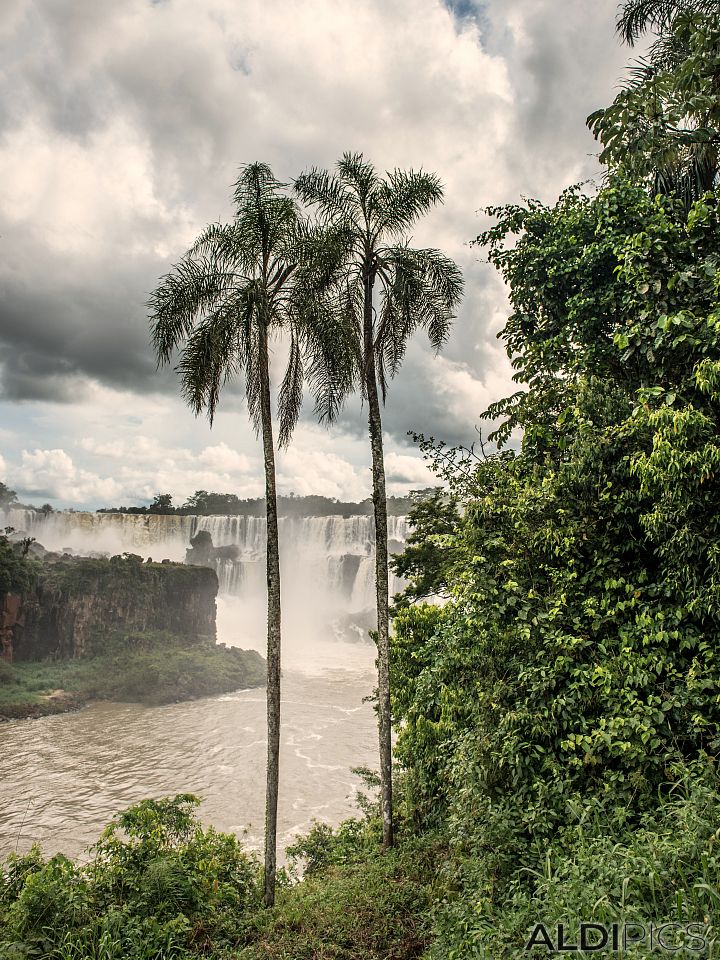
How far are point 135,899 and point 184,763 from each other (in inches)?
816

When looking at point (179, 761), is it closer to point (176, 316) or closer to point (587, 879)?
point (176, 316)

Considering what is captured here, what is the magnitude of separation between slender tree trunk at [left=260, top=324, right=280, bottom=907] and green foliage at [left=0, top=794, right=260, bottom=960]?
2.46ft

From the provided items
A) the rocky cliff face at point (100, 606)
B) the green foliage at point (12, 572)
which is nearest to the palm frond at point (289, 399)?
the green foliage at point (12, 572)

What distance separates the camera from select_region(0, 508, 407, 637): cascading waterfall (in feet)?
185

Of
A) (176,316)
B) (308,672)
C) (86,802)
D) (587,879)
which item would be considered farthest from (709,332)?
(308,672)

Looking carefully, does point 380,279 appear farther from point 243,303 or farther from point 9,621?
point 9,621

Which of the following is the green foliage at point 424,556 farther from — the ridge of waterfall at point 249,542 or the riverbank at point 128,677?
the ridge of waterfall at point 249,542

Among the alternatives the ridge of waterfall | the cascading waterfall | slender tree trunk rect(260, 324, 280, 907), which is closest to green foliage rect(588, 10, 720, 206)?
slender tree trunk rect(260, 324, 280, 907)

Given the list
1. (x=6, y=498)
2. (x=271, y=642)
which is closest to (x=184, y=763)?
(x=271, y=642)

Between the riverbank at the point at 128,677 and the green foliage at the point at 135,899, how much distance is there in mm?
31110

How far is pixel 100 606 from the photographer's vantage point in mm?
46594

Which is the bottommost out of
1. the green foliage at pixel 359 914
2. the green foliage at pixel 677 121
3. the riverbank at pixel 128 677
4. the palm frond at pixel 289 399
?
the riverbank at pixel 128 677

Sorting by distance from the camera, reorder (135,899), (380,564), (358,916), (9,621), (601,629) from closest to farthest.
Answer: (601,629) < (135,899) < (358,916) < (380,564) < (9,621)

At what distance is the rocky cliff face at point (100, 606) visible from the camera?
138ft
